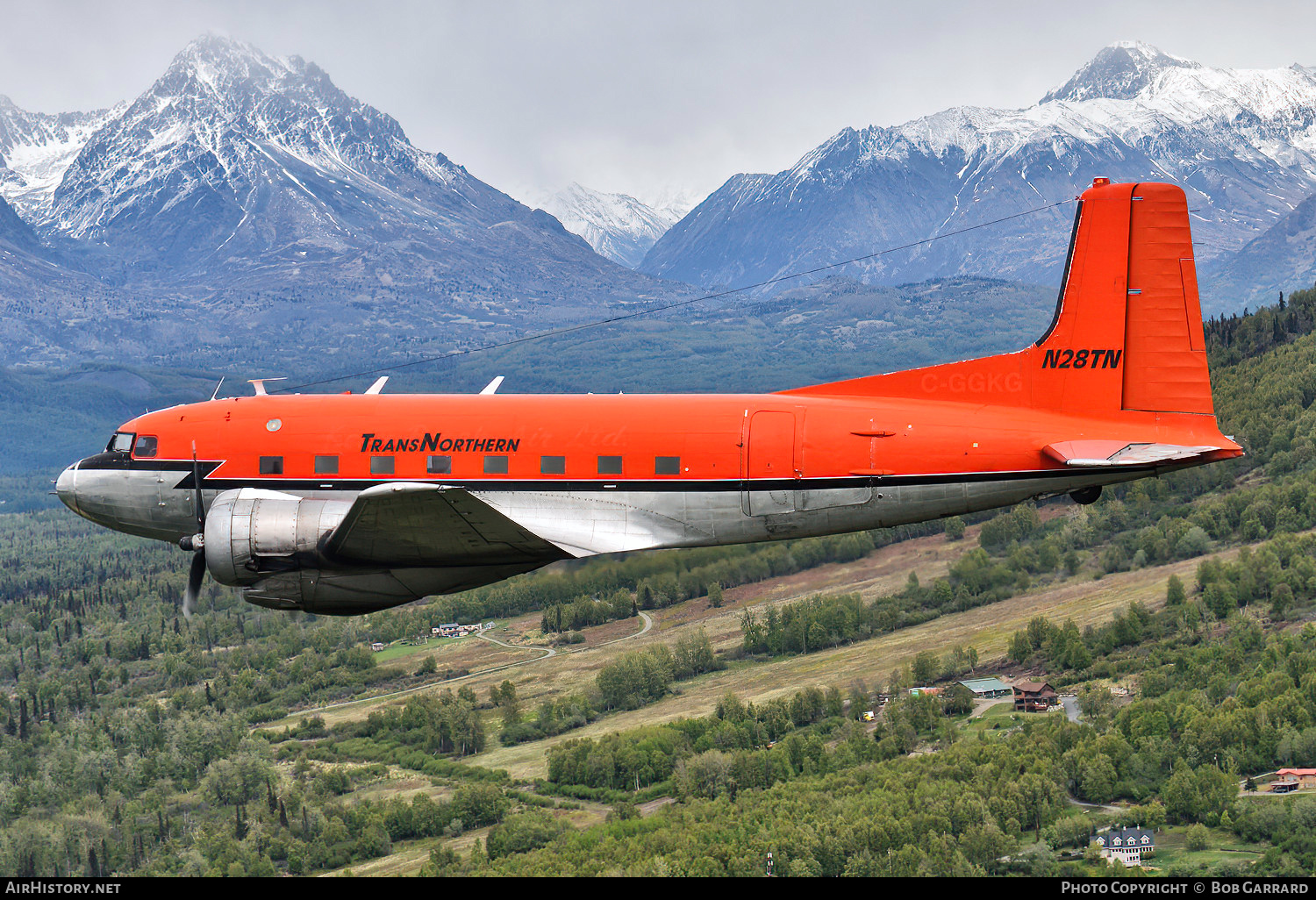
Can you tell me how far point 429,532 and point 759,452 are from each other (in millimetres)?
9924

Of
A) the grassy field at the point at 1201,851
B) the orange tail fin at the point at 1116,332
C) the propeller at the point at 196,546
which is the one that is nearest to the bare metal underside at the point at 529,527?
the propeller at the point at 196,546

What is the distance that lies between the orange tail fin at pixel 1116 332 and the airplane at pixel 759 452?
5 centimetres

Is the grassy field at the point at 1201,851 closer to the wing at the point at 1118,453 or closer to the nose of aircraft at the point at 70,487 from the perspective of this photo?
the wing at the point at 1118,453

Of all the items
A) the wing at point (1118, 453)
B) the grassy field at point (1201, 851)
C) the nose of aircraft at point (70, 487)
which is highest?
the wing at point (1118, 453)

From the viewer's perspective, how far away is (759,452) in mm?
31984

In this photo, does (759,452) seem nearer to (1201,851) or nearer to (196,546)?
(196,546)

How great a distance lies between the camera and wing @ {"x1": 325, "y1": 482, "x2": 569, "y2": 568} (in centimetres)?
2794

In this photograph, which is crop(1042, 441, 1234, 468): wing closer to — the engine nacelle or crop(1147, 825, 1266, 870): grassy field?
the engine nacelle

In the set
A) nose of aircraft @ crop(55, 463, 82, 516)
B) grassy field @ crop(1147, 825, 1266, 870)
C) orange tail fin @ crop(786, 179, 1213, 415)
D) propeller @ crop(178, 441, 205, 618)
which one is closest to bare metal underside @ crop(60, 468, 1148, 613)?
propeller @ crop(178, 441, 205, 618)

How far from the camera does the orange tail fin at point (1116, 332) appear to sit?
32094mm

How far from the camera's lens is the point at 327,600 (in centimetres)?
3175

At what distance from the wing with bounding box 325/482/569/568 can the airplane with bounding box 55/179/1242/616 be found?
0.11 meters
